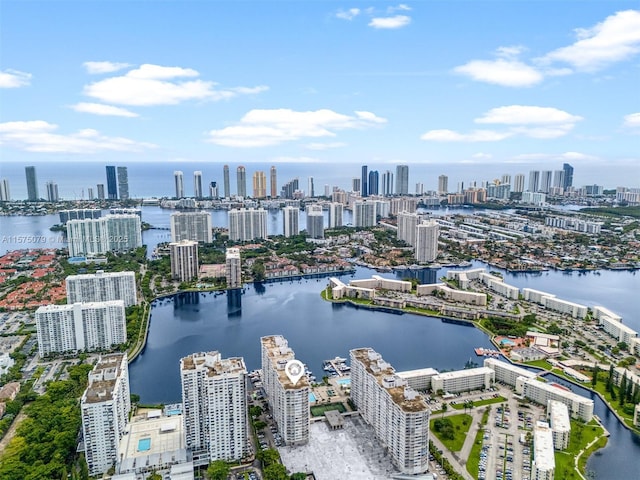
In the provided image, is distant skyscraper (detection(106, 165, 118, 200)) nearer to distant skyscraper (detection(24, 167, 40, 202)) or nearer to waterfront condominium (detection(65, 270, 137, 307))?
distant skyscraper (detection(24, 167, 40, 202))

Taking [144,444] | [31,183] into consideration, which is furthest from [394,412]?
[31,183]

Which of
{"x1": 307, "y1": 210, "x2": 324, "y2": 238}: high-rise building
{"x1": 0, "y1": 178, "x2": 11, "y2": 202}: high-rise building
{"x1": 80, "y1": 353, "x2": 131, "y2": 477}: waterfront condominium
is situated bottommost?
{"x1": 80, "y1": 353, "x2": 131, "y2": 477}: waterfront condominium

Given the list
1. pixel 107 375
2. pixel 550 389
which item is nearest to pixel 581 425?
pixel 550 389

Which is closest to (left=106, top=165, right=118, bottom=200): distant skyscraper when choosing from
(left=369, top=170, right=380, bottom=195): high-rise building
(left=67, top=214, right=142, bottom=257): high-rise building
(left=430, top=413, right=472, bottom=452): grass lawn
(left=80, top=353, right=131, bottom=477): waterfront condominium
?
(left=67, top=214, right=142, bottom=257): high-rise building

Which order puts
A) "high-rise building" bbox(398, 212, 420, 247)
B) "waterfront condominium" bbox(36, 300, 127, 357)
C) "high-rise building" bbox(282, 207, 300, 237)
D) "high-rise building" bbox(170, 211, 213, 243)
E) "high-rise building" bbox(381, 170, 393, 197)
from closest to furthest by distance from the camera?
"waterfront condominium" bbox(36, 300, 127, 357) → "high-rise building" bbox(170, 211, 213, 243) → "high-rise building" bbox(398, 212, 420, 247) → "high-rise building" bbox(282, 207, 300, 237) → "high-rise building" bbox(381, 170, 393, 197)

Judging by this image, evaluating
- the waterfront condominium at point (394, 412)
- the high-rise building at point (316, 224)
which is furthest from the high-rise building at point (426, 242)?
the waterfront condominium at point (394, 412)

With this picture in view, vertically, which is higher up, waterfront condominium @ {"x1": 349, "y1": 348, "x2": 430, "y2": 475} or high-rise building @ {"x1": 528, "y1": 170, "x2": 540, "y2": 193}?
high-rise building @ {"x1": 528, "y1": 170, "x2": 540, "y2": 193}

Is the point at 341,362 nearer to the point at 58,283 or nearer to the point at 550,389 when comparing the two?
the point at 550,389

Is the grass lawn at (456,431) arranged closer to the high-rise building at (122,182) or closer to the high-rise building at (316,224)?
the high-rise building at (316,224)
